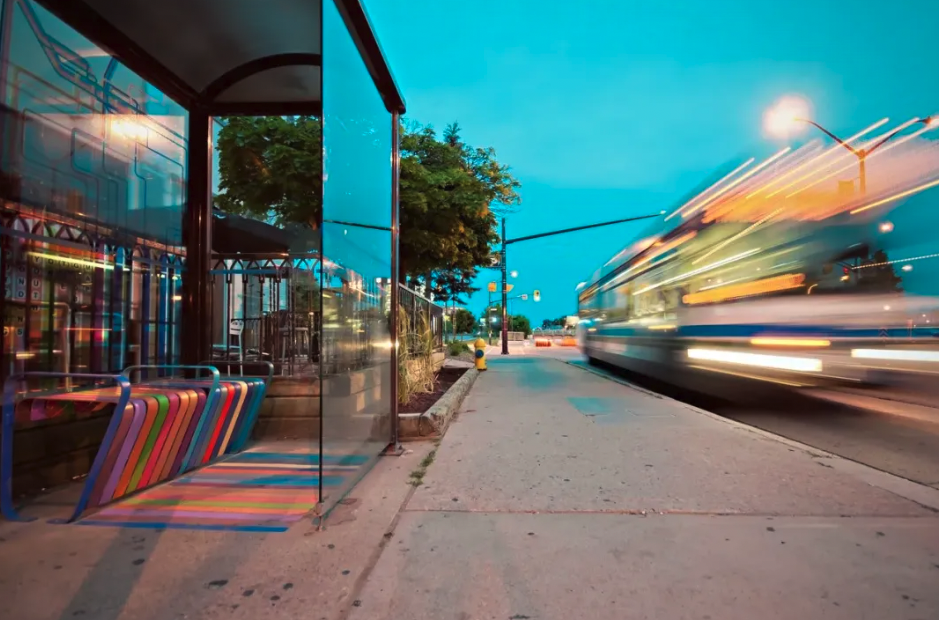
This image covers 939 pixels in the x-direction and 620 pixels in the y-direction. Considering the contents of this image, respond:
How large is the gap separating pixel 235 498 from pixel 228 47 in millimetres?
4506

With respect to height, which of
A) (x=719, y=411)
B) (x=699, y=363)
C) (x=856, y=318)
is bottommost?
(x=719, y=411)

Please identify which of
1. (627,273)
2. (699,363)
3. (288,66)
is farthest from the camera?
(627,273)

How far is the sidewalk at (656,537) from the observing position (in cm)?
288

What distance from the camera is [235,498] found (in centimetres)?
443

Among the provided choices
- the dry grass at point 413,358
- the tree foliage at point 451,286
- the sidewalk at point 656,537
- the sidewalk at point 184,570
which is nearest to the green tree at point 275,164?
the dry grass at point 413,358

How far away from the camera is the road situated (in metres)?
5.98

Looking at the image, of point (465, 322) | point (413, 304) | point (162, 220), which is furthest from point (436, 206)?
point (465, 322)

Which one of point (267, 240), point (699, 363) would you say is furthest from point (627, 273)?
point (267, 240)

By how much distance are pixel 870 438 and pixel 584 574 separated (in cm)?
599

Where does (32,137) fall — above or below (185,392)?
above

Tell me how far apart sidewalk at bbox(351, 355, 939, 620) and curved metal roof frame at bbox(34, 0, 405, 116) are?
393 cm

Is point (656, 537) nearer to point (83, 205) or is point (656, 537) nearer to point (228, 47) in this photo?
point (83, 205)

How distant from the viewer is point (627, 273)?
14.8 meters

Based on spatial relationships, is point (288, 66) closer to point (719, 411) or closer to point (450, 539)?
point (450, 539)
